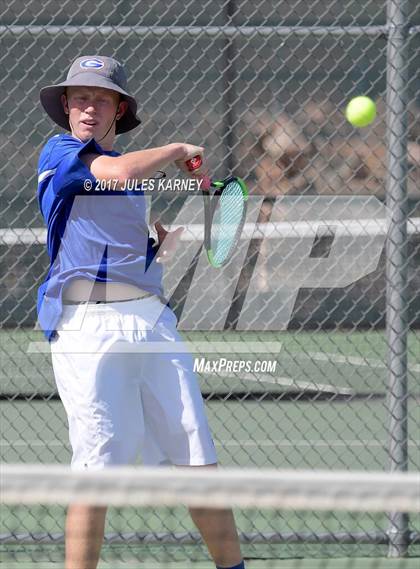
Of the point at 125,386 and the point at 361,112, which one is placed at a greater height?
the point at 361,112

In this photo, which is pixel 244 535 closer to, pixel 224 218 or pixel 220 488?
pixel 224 218

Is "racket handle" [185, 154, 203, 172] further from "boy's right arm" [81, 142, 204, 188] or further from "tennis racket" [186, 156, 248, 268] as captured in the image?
"tennis racket" [186, 156, 248, 268]

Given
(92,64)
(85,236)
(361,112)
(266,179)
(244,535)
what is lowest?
(244,535)

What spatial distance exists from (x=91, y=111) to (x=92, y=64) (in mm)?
138

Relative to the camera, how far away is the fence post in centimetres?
399

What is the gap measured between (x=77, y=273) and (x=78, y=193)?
21cm

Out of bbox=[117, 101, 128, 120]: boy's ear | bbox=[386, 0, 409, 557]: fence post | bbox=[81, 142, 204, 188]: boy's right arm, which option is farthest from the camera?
bbox=[386, 0, 409, 557]: fence post

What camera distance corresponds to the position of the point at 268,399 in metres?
6.66

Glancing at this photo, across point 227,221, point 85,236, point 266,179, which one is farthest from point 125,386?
point 266,179

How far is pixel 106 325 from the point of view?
10.0ft

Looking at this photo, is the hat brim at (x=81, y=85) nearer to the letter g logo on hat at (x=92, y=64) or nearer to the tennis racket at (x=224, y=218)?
the letter g logo on hat at (x=92, y=64)

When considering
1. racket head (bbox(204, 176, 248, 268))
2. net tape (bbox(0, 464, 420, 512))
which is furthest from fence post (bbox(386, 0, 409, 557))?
net tape (bbox(0, 464, 420, 512))

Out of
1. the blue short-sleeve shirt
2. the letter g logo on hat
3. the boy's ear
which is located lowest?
the blue short-sleeve shirt

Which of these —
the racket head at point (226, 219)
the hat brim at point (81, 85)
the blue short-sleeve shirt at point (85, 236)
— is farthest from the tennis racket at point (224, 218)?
the blue short-sleeve shirt at point (85, 236)
